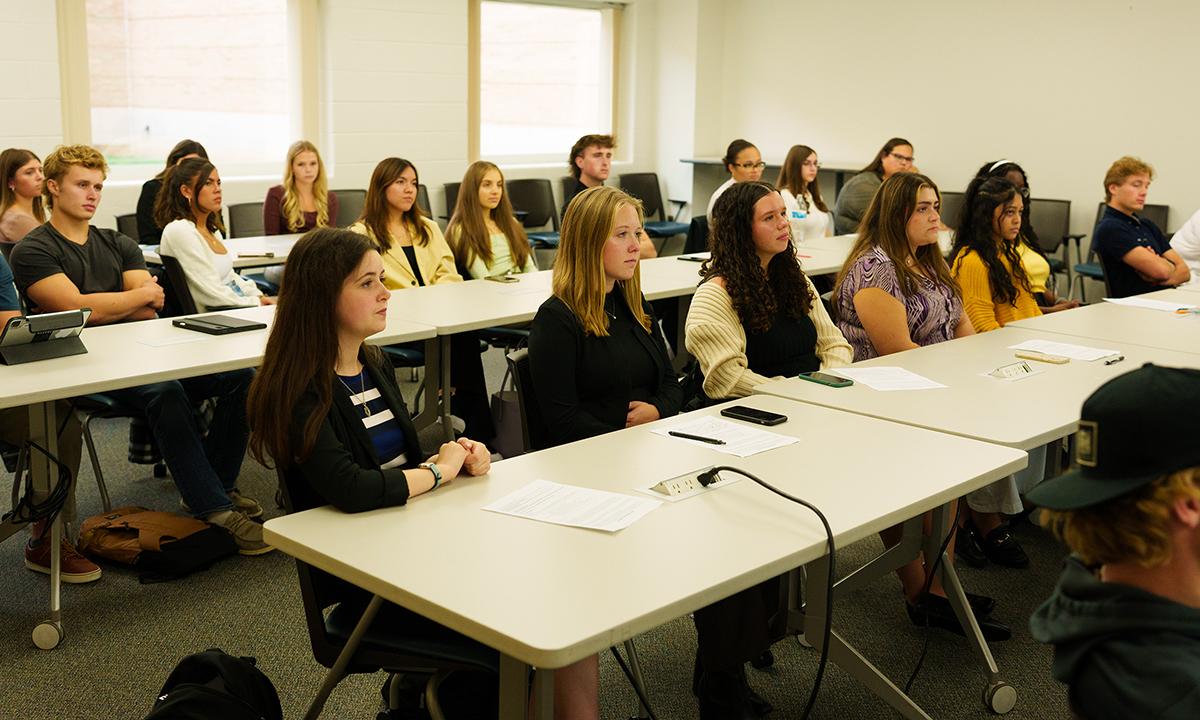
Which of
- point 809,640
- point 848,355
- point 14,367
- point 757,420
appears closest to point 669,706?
point 809,640

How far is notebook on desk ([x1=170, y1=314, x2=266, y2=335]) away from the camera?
12.1 feet

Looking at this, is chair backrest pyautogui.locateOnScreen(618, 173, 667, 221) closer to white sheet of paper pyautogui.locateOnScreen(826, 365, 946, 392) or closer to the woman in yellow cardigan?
the woman in yellow cardigan

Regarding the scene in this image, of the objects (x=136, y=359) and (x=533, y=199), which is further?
(x=533, y=199)

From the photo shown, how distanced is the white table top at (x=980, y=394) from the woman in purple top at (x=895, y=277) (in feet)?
0.46

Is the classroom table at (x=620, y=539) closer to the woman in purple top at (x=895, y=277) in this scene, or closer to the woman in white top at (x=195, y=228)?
the woman in purple top at (x=895, y=277)

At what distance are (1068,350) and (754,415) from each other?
5.06 feet

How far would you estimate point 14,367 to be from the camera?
3117 mm

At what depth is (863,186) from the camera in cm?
730

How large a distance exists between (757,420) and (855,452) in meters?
0.31

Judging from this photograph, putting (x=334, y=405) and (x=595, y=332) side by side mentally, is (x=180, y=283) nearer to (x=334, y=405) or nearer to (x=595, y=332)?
(x=595, y=332)

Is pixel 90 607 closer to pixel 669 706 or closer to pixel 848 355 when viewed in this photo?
pixel 669 706

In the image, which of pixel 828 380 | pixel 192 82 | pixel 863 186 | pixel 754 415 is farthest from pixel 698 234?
pixel 192 82

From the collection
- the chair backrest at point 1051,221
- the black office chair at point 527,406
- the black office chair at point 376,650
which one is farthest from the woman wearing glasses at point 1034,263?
the black office chair at point 376,650

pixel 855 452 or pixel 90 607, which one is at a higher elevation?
pixel 855 452
